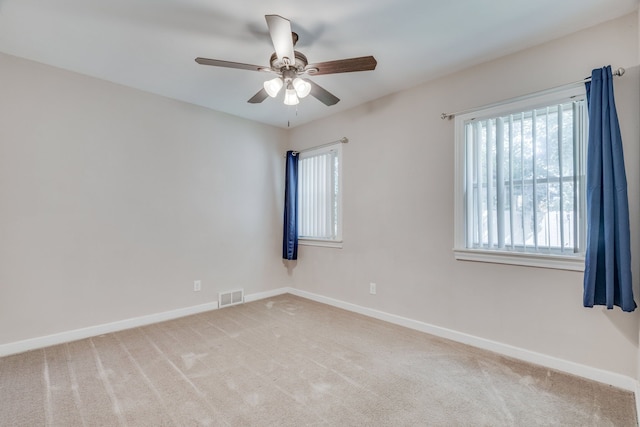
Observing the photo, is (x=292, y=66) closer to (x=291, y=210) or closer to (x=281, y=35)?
(x=281, y=35)

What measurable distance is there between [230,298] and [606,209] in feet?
12.5

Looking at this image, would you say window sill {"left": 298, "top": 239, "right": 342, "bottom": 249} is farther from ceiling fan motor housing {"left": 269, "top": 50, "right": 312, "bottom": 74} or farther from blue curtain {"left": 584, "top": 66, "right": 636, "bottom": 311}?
blue curtain {"left": 584, "top": 66, "right": 636, "bottom": 311}

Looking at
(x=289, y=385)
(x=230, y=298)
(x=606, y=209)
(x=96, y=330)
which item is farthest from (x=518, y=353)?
(x=96, y=330)

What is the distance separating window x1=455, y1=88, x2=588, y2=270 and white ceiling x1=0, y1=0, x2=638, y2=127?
547 millimetres

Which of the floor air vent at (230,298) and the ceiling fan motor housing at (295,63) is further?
the floor air vent at (230,298)

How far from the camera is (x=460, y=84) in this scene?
283 cm

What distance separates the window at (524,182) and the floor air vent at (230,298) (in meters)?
2.78

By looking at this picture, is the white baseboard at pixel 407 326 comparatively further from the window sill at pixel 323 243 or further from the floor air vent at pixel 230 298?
the window sill at pixel 323 243

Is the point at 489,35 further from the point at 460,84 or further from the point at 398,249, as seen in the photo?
the point at 398,249

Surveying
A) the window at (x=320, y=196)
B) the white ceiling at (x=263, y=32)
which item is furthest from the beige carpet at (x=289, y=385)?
the white ceiling at (x=263, y=32)

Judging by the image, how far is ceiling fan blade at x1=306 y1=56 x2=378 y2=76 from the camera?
2012 millimetres

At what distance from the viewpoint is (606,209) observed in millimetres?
1974

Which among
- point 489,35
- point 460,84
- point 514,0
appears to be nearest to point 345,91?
point 460,84

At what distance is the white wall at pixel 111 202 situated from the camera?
2.60m
